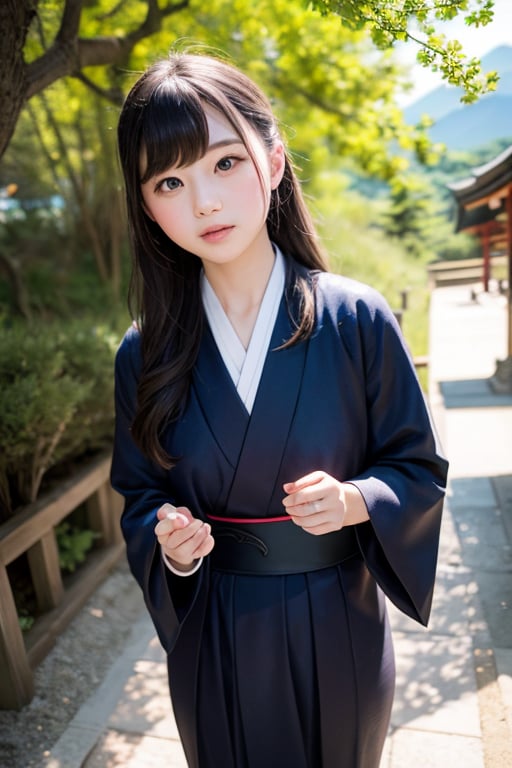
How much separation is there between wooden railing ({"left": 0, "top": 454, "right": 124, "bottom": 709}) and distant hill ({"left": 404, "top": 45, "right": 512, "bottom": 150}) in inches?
102

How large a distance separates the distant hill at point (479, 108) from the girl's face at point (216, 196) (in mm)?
1103

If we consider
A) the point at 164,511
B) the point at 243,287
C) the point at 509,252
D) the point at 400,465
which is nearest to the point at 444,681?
the point at 400,465

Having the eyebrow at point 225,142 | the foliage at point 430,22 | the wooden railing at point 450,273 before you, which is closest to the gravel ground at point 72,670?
the eyebrow at point 225,142

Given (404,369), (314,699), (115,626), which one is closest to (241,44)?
(115,626)

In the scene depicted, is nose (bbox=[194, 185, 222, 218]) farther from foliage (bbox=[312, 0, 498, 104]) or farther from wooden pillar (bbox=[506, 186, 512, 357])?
wooden pillar (bbox=[506, 186, 512, 357])

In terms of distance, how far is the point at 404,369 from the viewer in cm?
171

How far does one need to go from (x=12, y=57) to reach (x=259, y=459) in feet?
5.94

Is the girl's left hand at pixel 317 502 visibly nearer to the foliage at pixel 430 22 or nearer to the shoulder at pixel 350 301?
the shoulder at pixel 350 301

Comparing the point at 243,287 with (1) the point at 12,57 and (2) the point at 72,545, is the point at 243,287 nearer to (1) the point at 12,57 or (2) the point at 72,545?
(1) the point at 12,57

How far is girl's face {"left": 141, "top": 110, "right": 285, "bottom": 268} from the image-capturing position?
5.37 feet

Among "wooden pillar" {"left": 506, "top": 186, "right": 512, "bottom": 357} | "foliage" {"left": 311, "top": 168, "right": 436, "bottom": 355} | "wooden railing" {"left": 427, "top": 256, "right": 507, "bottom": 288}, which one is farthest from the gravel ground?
"wooden railing" {"left": 427, "top": 256, "right": 507, "bottom": 288}

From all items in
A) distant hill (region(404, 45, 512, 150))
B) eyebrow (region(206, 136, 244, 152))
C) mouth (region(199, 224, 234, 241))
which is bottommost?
mouth (region(199, 224, 234, 241))

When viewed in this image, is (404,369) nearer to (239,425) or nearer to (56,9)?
(239,425)

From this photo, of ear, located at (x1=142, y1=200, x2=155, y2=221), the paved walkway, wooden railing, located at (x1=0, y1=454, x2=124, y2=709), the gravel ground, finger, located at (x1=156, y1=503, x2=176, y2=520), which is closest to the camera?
finger, located at (x1=156, y1=503, x2=176, y2=520)
